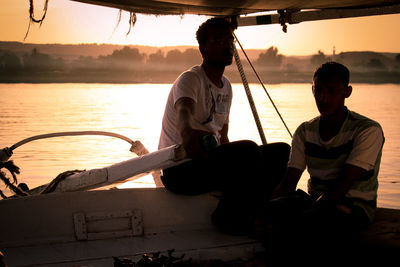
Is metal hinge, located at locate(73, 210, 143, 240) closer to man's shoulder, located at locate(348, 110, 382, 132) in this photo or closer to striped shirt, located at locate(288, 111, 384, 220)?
striped shirt, located at locate(288, 111, 384, 220)

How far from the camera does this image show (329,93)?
2.61 m

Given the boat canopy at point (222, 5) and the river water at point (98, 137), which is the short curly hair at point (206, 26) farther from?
the river water at point (98, 137)

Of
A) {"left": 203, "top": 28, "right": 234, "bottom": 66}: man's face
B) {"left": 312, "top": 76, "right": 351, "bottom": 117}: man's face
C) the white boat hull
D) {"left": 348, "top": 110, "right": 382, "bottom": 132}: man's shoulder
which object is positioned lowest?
the white boat hull

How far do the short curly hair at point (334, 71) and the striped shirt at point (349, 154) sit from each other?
178 millimetres

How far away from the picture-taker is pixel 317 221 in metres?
2.57

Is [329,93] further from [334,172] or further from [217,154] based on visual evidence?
[217,154]

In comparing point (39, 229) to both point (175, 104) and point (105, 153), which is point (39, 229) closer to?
point (175, 104)

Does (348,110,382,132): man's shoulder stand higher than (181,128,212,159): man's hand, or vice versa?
(348,110,382,132): man's shoulder

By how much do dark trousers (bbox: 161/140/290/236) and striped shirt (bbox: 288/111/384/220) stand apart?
229mm

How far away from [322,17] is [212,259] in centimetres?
222

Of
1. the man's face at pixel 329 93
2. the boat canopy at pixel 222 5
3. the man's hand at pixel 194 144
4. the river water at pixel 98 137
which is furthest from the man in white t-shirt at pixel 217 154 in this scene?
the river water at pixel 98 137

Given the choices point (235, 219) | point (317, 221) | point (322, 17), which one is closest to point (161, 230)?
point (235, 219)

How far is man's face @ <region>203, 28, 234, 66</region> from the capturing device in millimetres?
2939

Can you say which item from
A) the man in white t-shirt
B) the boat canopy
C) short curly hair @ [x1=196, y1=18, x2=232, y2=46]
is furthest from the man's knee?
the boat canopy
